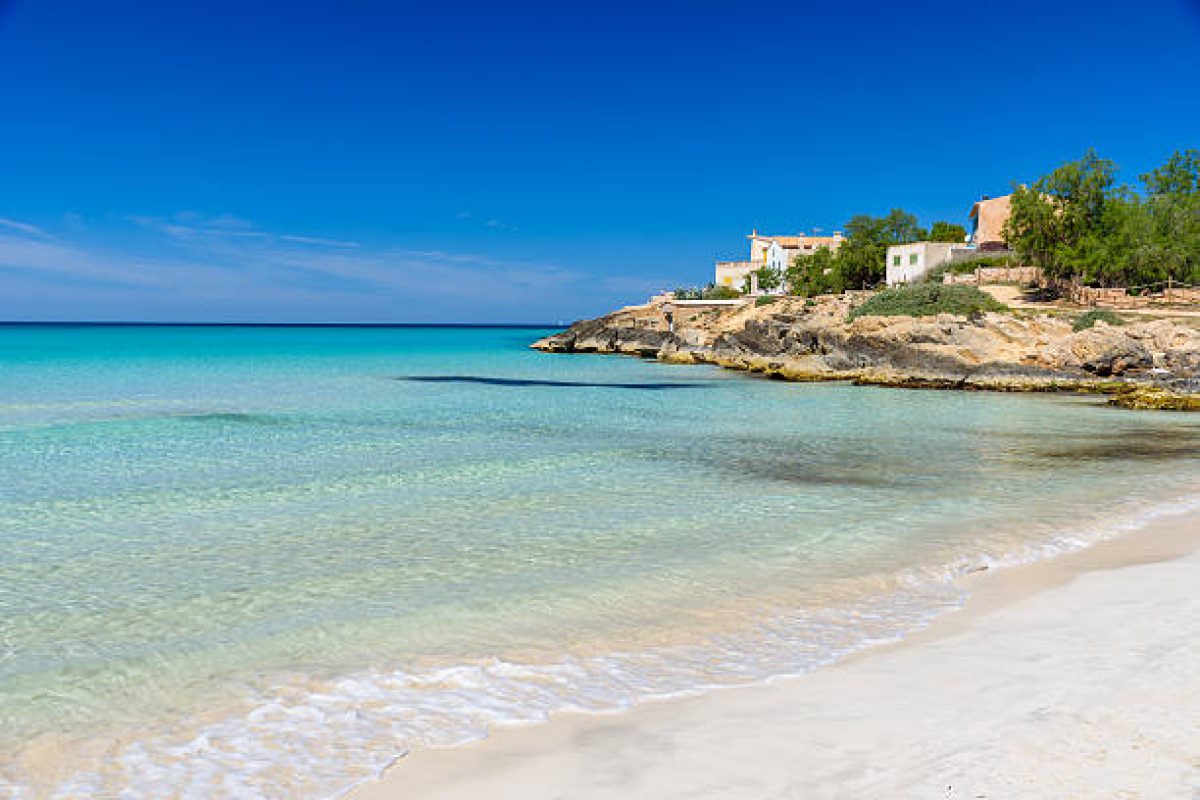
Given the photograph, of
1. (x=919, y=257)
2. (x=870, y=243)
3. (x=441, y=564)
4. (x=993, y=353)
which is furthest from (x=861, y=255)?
(x=441, y=564)

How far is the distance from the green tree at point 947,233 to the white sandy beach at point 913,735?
86851 mm

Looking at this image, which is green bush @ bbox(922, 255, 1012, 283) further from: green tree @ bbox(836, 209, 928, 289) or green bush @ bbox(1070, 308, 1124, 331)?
green bush @ bbox(1070, 308, 1124, 331)

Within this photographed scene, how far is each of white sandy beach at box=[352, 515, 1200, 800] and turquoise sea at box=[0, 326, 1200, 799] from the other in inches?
17.0

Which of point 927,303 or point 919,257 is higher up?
point 919,257

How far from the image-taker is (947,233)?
290ft

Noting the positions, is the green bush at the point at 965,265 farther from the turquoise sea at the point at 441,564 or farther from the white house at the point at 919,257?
the turquoise sea at the point at 441,564

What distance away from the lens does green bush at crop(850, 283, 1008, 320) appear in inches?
1843

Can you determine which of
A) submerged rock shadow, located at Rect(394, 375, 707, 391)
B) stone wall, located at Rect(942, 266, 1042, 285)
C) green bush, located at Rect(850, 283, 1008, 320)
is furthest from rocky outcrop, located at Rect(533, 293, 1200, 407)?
stone wall, located at Rect(942, 266, 1042, 285)

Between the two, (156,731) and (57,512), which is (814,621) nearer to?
(156,731)

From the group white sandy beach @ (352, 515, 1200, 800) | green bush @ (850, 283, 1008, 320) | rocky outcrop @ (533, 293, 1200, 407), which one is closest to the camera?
white sandy beach @ (352, 515, 1200, 800)

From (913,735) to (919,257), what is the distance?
232ft

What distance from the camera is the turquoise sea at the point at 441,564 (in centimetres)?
564

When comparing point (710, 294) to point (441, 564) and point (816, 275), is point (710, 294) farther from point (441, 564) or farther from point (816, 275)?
point (441, 564)

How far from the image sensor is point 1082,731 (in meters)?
4.98
